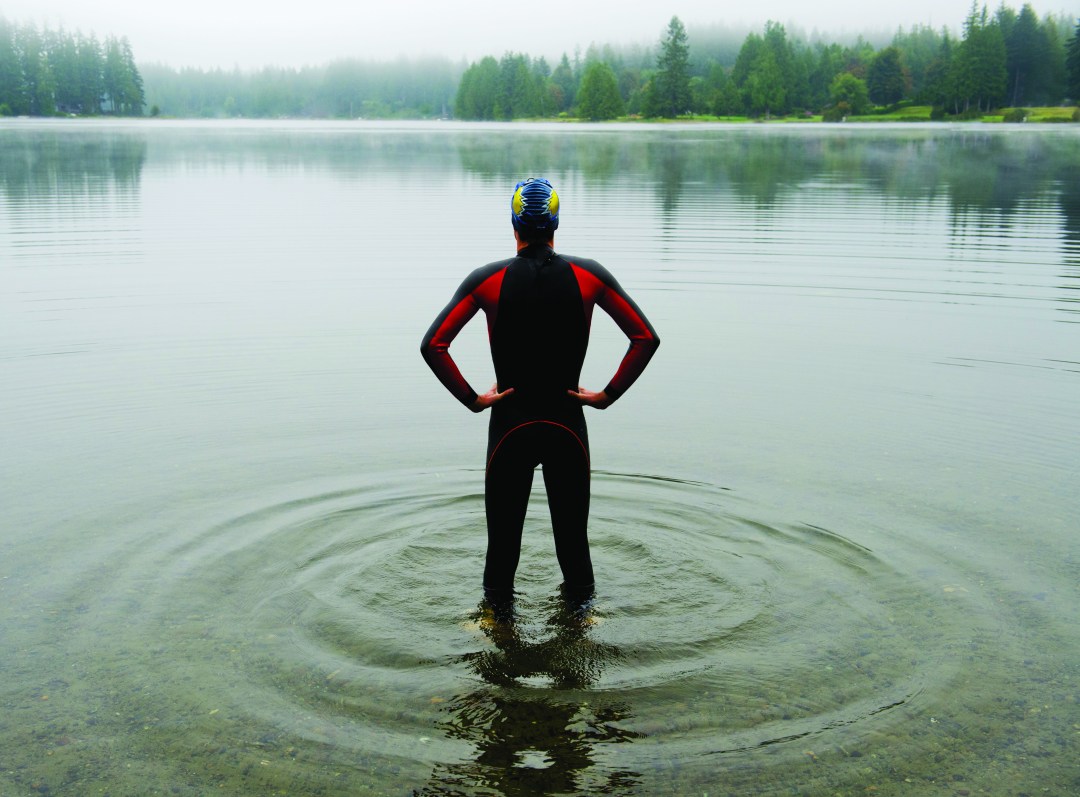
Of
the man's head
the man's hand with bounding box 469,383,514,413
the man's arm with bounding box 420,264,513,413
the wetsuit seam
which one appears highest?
the man's head

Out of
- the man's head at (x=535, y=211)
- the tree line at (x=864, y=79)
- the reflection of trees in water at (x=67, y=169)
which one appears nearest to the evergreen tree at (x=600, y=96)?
the tree line at (x=864, y=79)

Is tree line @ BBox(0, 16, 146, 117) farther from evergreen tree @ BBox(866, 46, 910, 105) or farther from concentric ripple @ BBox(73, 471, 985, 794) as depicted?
concentric ripple @ BBox(73, 471, 985, 794)

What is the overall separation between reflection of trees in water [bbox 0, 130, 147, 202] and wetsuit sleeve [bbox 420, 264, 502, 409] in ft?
102

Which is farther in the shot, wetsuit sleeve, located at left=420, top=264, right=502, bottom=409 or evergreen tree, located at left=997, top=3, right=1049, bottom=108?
evergreen tree, located at left=997, top=3, right=1049, bottom=108

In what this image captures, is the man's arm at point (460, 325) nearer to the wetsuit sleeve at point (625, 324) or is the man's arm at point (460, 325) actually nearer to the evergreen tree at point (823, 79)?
the wetsuit sleeve at point (625, 324)

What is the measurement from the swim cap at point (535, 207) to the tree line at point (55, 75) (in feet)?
648

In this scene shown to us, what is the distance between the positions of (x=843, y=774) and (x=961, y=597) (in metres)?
2.36

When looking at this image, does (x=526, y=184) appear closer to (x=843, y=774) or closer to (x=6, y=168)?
(x=843, y=774)

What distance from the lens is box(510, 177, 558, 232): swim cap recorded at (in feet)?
19.5

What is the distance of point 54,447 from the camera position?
9.97 m

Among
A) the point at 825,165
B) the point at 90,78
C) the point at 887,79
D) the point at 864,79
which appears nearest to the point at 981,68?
the point at 887,79

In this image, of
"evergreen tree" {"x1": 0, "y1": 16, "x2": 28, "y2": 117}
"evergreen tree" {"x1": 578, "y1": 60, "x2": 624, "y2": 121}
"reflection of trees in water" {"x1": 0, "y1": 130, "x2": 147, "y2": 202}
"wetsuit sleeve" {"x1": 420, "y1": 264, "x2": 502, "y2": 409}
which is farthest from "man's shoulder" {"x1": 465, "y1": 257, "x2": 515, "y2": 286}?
"evergreen tree" {"x1": 0, "y1": 16, "x2": 28, "y2": 117}

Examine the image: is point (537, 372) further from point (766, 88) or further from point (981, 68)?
point (766, 88)

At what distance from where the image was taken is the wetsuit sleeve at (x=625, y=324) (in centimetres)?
602
